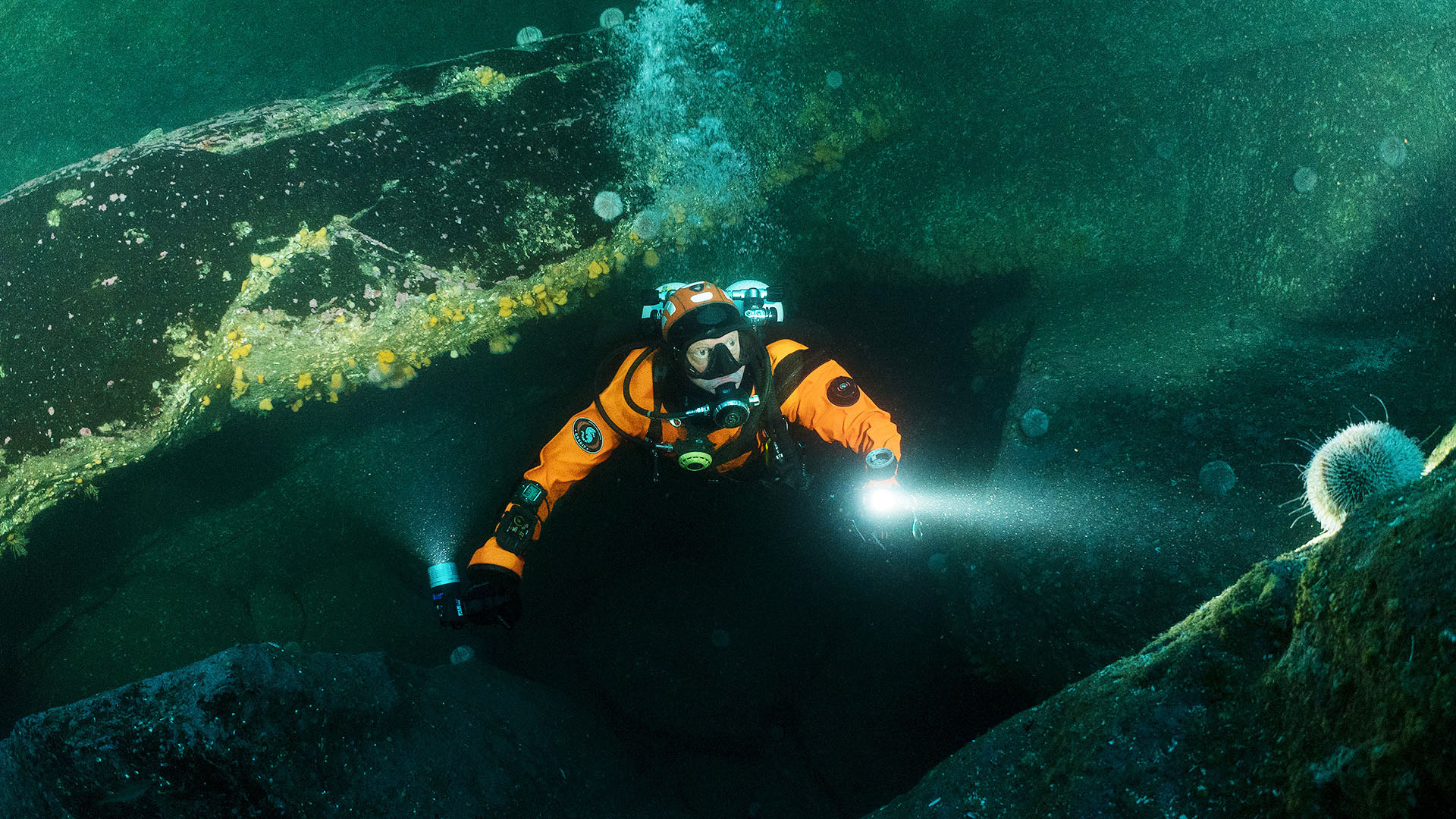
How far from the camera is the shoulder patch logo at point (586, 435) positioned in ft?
12.4

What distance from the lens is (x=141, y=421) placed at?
3615 mm

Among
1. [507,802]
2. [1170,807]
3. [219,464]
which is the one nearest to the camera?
[1170,807]

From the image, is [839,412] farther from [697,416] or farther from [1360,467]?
[1360,467]

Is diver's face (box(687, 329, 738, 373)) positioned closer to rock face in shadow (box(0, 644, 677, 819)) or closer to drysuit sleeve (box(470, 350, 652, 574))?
drysuit sleeve (box(470, 350, 652, 574))

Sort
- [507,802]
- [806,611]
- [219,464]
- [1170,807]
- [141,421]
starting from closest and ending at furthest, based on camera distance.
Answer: [1170,807] < [507,802] < [141,421] < [219,464] < [806,611]

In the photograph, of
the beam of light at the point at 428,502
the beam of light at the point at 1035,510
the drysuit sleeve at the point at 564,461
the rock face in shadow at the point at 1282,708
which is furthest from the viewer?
the beam of light at the point at 428,502

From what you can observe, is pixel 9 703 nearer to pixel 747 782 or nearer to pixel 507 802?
pixel 507 802

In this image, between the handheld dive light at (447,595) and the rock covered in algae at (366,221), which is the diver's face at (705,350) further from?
the handheld dive light at (447,595)

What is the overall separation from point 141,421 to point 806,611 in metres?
3.97

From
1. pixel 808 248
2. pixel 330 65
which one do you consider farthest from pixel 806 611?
pixel 330 65

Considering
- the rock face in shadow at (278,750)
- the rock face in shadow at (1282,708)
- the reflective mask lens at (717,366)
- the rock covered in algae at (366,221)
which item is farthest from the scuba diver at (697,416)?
the rock face in shadow at (1282,708)

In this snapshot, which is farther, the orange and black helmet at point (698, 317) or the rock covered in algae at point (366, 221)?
the rock covered in algae at point (366, 221)

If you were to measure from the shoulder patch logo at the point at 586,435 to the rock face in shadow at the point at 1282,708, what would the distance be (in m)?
2.43

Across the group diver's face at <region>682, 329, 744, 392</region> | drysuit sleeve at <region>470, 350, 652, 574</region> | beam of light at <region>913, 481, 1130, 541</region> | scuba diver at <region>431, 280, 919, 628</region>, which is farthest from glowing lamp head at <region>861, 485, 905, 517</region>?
drysuit sleeve at <region>470, 350, 652, 574</region>
